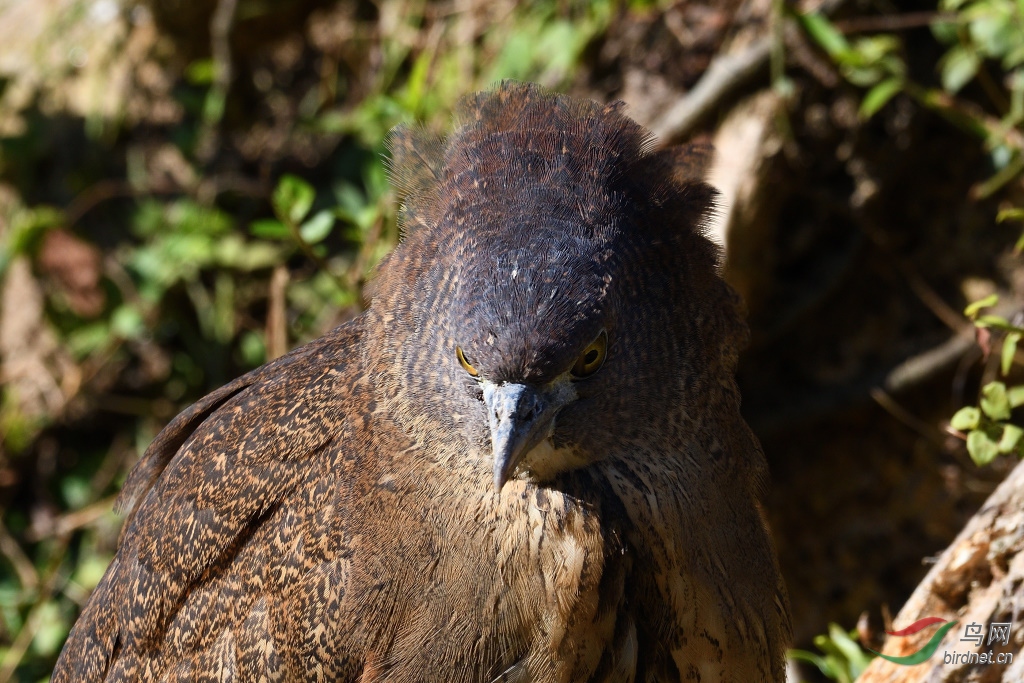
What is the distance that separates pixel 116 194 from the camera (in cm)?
514

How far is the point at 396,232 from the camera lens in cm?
384

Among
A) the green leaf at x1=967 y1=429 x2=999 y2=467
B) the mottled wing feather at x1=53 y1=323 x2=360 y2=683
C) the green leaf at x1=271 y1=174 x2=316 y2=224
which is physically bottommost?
the mottled wing feather at x1=53 y1=323 x2=360 y2=683

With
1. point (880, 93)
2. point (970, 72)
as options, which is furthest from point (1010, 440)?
point (970, 72)

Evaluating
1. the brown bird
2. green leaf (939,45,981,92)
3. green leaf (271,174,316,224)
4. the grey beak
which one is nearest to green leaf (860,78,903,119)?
green leaf (939,45,981,92)

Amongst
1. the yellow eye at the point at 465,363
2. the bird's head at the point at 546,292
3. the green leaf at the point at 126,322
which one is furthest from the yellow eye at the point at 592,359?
the green leaf at the point at 126,322

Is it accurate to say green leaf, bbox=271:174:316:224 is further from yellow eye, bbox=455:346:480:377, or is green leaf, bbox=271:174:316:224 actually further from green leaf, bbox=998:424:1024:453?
green leaf, bbox=998:424:1024:453

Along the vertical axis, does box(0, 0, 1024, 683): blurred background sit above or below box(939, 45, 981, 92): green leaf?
below

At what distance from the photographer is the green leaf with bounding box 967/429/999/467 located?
2.62 meters

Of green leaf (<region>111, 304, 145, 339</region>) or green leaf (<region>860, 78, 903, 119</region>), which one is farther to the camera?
green leaf (<region>111, 304, 145, 339</region>)

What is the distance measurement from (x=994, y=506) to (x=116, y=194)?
164 inches

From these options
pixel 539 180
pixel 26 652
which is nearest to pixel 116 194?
pixel 26 652

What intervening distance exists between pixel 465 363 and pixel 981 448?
4.56ft

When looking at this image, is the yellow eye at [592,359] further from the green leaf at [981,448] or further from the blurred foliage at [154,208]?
the blurred foliage at [154,208]

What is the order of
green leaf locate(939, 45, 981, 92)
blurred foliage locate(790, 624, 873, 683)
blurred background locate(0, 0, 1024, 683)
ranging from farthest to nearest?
blurred background locate(0, 0, 1024, 683), green leaf locate(939, 45, 981, 92), blurred foliage locate(790, 624, 873, 683)
